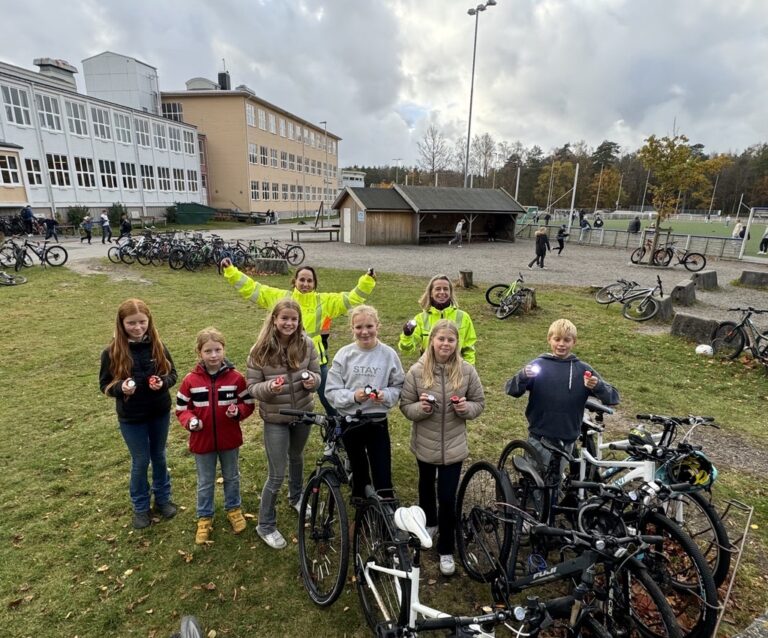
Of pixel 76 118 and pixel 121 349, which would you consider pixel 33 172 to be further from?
pixel 121 349

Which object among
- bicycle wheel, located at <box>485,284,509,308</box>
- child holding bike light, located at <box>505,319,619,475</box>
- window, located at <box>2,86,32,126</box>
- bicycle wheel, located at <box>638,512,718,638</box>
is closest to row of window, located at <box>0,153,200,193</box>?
window, located at <box>2,86,32,126</box>

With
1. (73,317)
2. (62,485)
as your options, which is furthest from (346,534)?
(73,317)

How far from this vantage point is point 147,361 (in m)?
3.34

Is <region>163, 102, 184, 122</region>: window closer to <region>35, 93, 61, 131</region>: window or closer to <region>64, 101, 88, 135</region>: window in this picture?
<region>64, 101, 88, 135</region>: window

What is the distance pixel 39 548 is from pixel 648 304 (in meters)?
12.1

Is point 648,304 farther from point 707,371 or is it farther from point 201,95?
point 201,95

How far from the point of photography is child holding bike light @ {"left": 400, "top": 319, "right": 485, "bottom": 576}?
2.99 meters

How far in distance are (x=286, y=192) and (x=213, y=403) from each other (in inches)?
2246

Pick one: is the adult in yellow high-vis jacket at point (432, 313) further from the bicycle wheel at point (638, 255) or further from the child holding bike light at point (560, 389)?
the bicycle wheel at point (638, 255)

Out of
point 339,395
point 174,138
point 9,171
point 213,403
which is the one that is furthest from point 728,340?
point 174,138

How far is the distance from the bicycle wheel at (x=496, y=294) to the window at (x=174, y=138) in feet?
132

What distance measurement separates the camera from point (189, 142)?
1718 inches

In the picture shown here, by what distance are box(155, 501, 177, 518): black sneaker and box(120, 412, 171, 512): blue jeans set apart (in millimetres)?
31

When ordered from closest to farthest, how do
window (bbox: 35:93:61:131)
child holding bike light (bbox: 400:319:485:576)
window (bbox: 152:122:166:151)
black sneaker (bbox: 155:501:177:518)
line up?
child holding bike light (bbox: 400:319:485:576) < black sneaker (bbox: 155:501:177:518) < window (bbox: 35:93:61:131) < window (bbox: 152:122:166:151)
